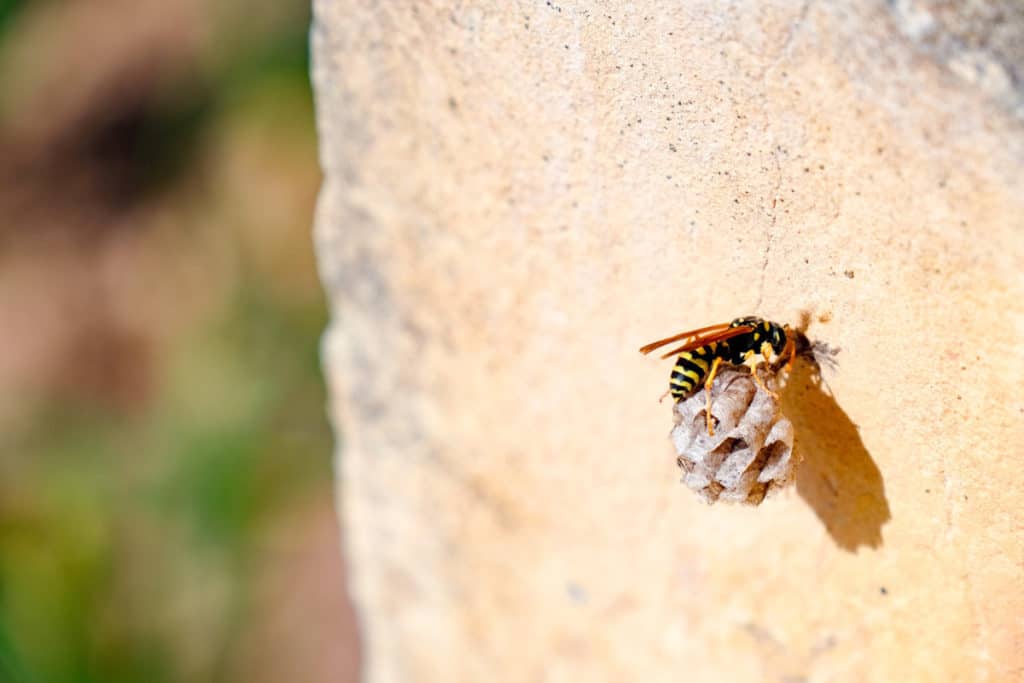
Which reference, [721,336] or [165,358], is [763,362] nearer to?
[721,336]

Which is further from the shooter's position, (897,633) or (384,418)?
(384,418)

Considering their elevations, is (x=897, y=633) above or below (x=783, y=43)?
below

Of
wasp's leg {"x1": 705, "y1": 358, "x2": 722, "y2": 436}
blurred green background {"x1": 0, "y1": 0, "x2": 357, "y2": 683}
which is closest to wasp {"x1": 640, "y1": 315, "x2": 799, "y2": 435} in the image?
wasp's leg {"x1": 705, "y1": 358, "x2": 722, "y2": 436}

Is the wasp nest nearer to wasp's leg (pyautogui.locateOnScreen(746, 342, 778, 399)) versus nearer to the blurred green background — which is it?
wasp's leg (pyautogui.locateOnScreen(746, 342, 778, 399))

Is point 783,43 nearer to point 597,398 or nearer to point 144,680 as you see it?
point 597,398

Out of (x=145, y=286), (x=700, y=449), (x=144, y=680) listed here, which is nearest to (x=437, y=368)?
(x=700, y=449)

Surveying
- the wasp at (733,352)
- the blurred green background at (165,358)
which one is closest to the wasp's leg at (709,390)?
the wasp at (733,352)

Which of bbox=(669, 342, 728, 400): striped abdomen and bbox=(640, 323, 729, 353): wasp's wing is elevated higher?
bbox=(640, 323, 729, 353): wasp's wing
